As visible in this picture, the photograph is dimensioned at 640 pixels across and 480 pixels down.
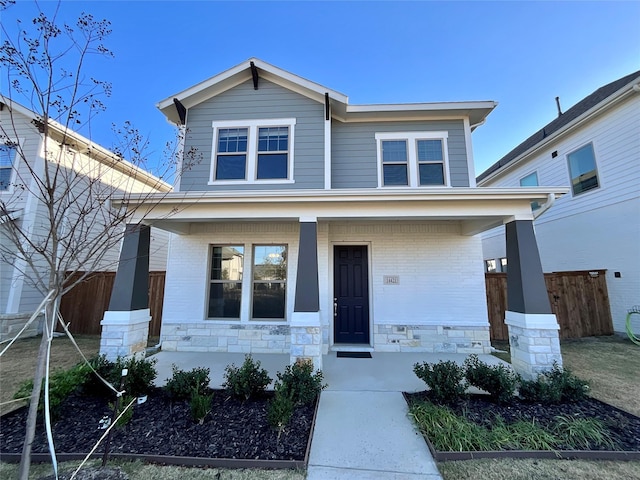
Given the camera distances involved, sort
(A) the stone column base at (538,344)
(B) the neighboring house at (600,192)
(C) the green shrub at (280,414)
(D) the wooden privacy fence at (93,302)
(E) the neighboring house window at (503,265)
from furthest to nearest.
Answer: (E) the neighboring house window at (503,265) < (D) the wooden privacy fence at (93,302) < (B) the neighboring house at (600,192) < (A) the stone column base at (538,344) < (C) the green shrub at (280,414)

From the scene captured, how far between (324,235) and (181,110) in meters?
4.69

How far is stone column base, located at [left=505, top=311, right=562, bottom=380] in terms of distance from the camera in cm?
425

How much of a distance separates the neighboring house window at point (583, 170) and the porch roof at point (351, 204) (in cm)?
510

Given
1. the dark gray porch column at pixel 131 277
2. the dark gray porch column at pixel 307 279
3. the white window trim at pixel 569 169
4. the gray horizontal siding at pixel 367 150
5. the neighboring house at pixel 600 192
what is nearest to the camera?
the dark gray porch column at pixel 307 279

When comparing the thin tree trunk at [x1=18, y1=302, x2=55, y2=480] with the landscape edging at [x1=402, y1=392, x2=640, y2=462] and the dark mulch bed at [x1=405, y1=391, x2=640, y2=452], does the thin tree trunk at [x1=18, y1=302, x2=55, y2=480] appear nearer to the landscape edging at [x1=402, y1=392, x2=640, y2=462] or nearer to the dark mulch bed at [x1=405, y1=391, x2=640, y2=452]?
the landscape edging at [x1=402, y1=392, x2=640, y2=462]

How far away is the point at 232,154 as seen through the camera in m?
6.64

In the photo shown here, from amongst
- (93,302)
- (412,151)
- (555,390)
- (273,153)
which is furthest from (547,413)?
(93,302)

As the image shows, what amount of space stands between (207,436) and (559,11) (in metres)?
10.9

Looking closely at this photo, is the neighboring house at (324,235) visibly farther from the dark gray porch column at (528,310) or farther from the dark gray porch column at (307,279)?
the dark gray porch column at (307,279)

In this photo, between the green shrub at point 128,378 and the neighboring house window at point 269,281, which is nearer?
the green shrub at point 128,378

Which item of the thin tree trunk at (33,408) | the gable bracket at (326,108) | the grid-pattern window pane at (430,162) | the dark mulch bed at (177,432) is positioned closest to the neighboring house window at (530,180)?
the grid-pattern window pane at (430,162)

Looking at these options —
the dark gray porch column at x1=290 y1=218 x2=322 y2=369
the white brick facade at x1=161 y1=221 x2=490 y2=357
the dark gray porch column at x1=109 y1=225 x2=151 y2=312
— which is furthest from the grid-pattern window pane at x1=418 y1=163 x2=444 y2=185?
the dark gray porch column at x1=109 y1=225 x2=151 y2=312

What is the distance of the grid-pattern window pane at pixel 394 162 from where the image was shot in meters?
6.70

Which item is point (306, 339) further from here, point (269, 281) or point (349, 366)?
point (269, 281)
